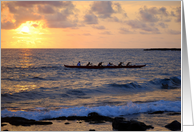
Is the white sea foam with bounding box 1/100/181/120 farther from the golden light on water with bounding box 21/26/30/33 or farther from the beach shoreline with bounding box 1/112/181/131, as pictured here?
the golden light on water with bounding box 21/26/30/33

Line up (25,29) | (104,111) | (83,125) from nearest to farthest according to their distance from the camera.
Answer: (83,125), (104,111), (25,29)

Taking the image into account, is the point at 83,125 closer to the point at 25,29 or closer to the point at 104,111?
the point at 104,111

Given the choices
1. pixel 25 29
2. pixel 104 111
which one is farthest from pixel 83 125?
→ pixel 25 29

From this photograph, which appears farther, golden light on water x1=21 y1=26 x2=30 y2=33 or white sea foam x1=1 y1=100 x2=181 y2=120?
golden light on water x1=21 y1=26 x2=30 y2=33

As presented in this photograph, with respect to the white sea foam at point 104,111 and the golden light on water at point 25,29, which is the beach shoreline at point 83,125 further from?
the golden light on water at point 25,29

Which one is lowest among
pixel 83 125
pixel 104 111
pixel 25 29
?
pixel 83 125

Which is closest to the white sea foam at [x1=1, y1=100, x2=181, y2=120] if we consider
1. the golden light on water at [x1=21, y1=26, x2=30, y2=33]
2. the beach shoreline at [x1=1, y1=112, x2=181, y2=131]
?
the beach shoreline at [x1=1, y1=112, x2=181, y2=131]

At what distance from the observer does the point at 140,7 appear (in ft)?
19.7

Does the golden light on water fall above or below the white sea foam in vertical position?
above

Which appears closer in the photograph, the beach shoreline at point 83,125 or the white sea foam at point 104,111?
the beach shoreline at point 83,125

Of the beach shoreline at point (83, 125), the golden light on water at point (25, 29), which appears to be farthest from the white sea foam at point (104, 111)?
the golden light on water at point (25, 29)

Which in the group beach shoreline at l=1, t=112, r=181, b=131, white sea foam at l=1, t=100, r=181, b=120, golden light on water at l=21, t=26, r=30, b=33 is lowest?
beach shoreline at l=1, t=112, r=181, b=131

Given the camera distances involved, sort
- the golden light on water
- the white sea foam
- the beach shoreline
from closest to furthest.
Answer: the beach shoreline → the white sea foam → the golden light on water

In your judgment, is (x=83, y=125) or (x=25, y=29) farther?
(x=25, y=29)
